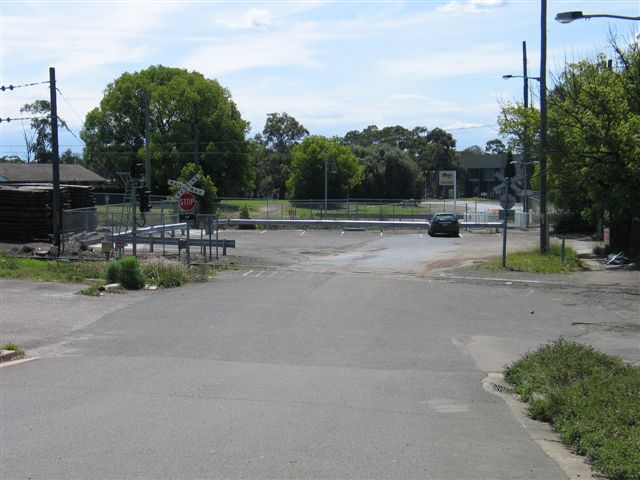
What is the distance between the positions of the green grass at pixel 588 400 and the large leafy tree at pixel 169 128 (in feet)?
231

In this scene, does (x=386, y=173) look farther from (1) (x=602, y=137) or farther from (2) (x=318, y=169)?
(1) (x=602, y=137)

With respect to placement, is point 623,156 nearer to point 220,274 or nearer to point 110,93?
point 220,274

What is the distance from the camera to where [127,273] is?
2153cm

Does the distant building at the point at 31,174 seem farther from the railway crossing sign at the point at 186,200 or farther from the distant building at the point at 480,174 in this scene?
the distant building at the point at 480,174

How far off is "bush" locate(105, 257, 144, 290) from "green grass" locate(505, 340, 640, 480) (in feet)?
46.9

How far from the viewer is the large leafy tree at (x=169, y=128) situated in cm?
7962

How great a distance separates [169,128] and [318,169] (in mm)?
19089

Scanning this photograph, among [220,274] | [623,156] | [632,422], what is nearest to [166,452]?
[632,422]

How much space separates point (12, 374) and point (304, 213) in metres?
53.6

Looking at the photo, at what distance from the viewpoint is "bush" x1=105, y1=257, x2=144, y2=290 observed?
2155cm

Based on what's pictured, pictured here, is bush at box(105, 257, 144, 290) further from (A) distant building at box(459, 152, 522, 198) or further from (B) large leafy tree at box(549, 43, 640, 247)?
(A) distant building at box(459, 152, 522, 198)

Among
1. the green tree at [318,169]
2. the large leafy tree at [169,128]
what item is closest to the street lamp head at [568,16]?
the green tree at [318,169]

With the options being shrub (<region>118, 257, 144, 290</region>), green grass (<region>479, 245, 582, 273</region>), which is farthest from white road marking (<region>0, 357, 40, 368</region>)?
green grass (<region>479, 245, 582, 273</region>)

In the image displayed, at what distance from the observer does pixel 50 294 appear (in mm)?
19984
